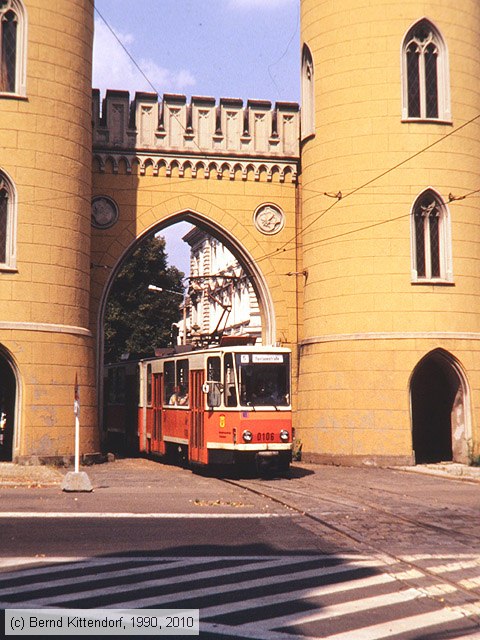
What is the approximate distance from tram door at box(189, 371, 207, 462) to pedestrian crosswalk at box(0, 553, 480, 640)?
463 inches

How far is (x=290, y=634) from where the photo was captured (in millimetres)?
7188

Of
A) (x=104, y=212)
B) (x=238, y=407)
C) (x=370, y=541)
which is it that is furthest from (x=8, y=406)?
(x=370, y=541)

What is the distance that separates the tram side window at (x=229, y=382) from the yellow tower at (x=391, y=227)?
20.8ft

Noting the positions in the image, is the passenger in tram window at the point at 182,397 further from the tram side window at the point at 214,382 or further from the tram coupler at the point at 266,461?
the tram coupler at the point at 266,461

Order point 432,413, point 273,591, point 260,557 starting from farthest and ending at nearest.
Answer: point 432,413
point 260,557
point 273,591

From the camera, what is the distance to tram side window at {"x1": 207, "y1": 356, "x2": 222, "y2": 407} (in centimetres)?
2178

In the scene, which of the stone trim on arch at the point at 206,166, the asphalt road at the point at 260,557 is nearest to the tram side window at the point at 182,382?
the asphalt road at the point at 260,557

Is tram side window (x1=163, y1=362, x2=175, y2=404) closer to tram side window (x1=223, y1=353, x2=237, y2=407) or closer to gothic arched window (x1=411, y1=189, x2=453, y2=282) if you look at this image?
tram side window (x1=223, y1=353, x2=237, y2=407)

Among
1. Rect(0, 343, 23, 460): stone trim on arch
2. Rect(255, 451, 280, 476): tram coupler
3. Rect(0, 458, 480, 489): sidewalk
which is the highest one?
Rect(0, 343, 23, 460): stone trim on arch

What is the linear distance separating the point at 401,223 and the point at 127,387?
10.7 m

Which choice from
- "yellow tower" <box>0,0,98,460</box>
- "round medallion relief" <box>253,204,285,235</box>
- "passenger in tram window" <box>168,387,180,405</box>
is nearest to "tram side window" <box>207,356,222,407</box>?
"passenger in tram window" <box>168,387,180,405</box>

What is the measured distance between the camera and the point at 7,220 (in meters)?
25.9

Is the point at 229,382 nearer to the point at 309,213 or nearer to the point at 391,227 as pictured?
the point at 391,227

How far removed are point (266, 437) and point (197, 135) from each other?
1281cm
